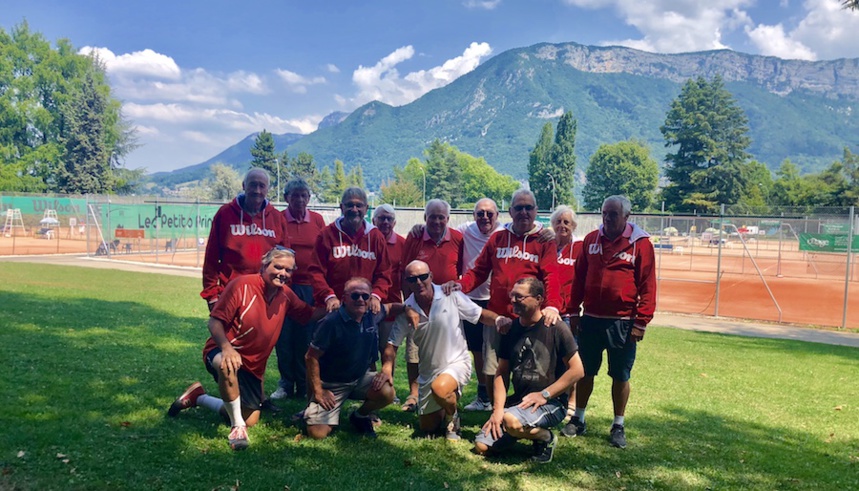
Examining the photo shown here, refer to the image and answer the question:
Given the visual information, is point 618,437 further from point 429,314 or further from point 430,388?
point 429,314

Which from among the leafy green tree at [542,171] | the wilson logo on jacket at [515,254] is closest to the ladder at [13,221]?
the wilson logo on jacket at [515,254]

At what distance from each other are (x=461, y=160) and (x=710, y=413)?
477 feet

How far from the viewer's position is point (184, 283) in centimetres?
1791

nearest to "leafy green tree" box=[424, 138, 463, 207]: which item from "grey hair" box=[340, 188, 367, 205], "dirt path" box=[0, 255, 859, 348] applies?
"dirt path" box=[0, 255, 859, 348]

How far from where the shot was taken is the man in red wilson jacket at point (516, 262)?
5.05 metres

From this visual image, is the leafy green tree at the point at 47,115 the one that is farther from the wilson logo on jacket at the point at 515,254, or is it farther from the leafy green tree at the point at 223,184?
the wilson logo on jacket at the point at 515,254

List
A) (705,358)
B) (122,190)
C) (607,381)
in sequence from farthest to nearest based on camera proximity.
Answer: (122,190) → (705,358) → (607,381)

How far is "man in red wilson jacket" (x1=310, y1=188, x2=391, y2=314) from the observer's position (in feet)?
17.8

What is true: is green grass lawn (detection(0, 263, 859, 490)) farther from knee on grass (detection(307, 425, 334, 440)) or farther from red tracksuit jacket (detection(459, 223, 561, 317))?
red tracksuit jacket (detection(459, 223, 561, 317))

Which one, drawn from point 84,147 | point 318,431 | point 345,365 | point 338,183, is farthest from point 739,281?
point 338,183

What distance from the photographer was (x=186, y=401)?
16.7 ft

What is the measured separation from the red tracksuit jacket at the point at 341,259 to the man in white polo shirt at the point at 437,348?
0.61 meters

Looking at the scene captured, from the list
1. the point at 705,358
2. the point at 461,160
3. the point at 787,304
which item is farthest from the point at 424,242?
the point at 461,160

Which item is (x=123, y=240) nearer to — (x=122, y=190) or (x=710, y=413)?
(x=710, y=413)
